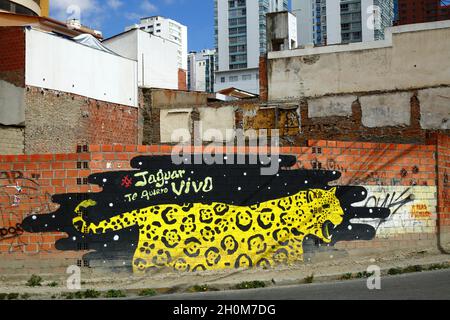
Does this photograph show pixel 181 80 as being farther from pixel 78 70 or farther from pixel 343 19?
pixel 343 19

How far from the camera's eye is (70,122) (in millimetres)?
21781

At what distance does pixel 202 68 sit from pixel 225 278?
112 m

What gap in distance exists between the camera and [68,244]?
34.7 feet

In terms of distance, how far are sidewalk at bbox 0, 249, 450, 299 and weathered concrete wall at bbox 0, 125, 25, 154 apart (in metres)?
9.87

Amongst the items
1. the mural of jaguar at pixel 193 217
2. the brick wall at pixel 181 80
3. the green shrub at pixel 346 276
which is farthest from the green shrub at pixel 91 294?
the brick wall at pixel 181 80

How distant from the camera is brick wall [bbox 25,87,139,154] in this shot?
20281 millimetres

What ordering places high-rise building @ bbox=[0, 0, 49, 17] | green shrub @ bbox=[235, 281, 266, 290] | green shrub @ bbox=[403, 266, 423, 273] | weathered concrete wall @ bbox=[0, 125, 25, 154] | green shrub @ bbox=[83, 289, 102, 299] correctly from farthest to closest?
high-rise building @ bbox=[0, 0, 49, 17]
weathered concrete wall @ bbox=[0, 125, 25, 154]
green shrub @ bbox=[403, 266, 423, 273]
green shrub @ bbox=[235, 281, 266, 290]
green shrub @ bbox=[83, 289, 102, 299]

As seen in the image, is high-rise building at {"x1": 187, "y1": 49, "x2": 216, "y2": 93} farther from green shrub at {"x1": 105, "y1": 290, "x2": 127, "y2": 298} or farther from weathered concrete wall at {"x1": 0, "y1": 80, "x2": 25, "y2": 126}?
green shrub at {"x1": 105, "y1": 290, "x2": 127, "y2": 298}

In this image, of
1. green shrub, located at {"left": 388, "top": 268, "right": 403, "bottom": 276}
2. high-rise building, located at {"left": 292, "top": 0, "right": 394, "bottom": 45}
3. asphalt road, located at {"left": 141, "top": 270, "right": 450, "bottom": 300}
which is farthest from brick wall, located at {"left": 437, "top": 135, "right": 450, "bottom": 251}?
high-rise building, located at {"left": 292, "top": 0, "right": 394, "bottom": 45}

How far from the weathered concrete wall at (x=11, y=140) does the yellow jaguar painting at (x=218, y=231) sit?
10034 mm

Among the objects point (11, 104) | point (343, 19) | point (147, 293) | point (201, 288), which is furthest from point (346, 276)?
point (343, 19)

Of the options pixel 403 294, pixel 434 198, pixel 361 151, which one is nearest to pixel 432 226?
pixel 434 198

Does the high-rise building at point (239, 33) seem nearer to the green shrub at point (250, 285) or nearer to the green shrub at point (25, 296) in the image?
the green shrub at point (250, 285)
